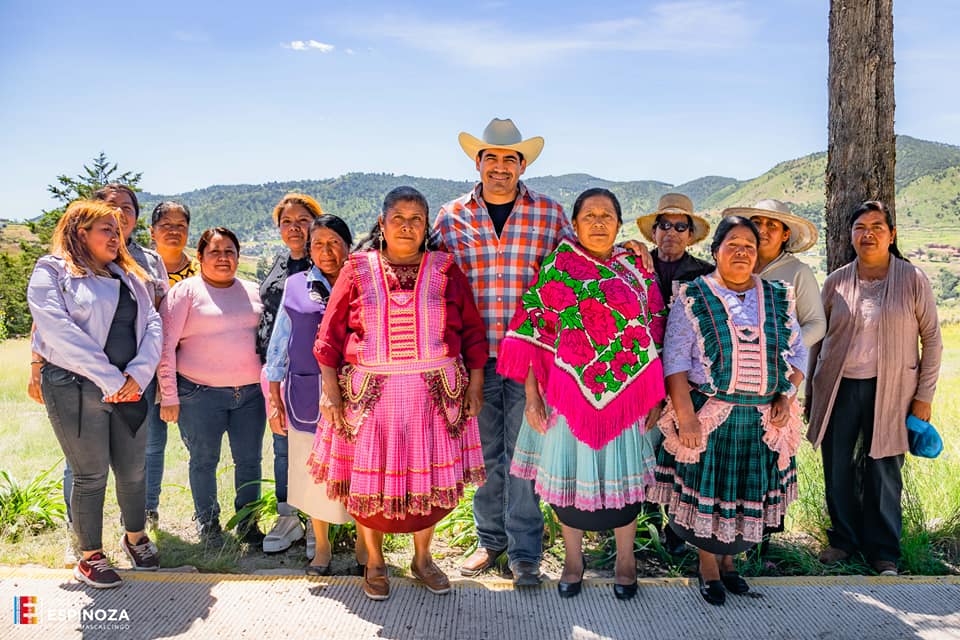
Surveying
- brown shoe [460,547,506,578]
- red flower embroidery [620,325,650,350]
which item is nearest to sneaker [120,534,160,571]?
brown shoe [460,547,506,578]

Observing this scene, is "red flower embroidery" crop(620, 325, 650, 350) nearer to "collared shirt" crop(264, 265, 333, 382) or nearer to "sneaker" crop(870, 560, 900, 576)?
"collared shirt" crop(264, 265, 333, 382)

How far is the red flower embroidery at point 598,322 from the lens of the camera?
3205mm

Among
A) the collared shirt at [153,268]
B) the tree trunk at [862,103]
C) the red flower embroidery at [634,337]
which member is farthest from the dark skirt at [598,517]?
the collared shirt at [153,268]

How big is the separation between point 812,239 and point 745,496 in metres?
1.62

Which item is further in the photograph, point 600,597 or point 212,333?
point 212,333

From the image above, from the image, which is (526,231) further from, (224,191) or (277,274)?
(224,191)

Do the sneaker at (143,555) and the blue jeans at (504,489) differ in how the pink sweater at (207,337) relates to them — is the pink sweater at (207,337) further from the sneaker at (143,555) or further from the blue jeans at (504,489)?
the blue jeans at (504,489)

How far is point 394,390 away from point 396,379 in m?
0.05

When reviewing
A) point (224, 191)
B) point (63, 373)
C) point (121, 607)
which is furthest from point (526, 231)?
point (224, 191)

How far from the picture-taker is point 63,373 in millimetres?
3287

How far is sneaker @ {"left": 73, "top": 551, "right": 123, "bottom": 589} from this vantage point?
3396 mm

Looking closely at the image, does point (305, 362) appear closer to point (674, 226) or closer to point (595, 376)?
point (595, 376)

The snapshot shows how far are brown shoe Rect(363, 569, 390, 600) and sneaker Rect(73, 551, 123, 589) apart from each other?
4.25 ft

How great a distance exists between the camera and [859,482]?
3877 millimetres
